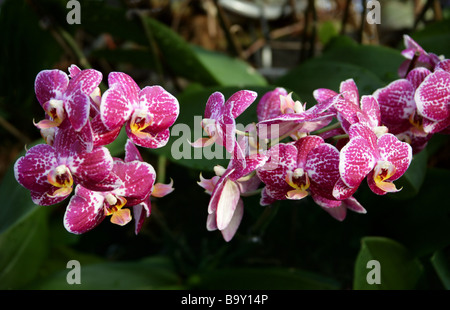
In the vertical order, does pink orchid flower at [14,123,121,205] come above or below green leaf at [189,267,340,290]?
above

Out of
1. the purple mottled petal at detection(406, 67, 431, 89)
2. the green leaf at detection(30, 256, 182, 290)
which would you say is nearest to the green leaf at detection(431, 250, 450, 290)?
the purple mottled petal at detection(406, 67, 431, 89)

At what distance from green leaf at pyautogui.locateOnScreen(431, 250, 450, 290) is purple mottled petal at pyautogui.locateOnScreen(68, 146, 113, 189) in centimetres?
39

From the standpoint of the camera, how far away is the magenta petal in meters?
0.37

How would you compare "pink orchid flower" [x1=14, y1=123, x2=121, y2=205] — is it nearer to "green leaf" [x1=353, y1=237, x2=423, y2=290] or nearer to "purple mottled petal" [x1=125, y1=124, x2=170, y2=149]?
"purple mottled petal" [x1=125, y1=124, x2=170, y2=149]

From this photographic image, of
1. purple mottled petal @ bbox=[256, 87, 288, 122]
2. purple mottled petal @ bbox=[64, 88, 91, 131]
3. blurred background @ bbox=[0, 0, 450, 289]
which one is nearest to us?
purple mottled petal @ bbox=[64, 88, 91, 131]

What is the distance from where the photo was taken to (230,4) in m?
1.40

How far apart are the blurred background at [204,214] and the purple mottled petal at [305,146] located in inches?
4.4

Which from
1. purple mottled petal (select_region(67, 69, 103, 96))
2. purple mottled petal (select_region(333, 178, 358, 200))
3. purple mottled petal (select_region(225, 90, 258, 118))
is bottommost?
purple mottled petal (select_region(333, 178, 358, 200))

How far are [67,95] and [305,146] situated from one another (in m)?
0.19

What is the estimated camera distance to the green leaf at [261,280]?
0.57 metres

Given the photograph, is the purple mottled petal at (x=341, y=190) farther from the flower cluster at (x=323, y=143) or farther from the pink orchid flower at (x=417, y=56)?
the pink orchid flower at (x=417, y=56)

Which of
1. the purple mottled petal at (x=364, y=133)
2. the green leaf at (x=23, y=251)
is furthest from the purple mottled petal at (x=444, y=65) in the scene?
the green leaf at (x=23, y=251)

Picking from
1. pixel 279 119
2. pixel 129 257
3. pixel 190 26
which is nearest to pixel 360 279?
pixel 279 119
